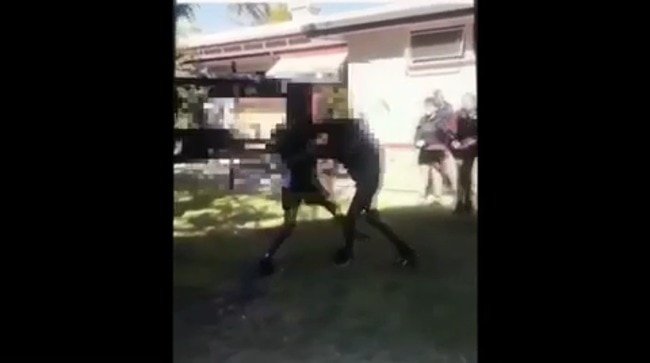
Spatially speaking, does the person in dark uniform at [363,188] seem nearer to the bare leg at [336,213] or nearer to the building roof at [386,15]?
the bare leg at [336,213]

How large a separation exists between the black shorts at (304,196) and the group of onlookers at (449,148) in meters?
0.21

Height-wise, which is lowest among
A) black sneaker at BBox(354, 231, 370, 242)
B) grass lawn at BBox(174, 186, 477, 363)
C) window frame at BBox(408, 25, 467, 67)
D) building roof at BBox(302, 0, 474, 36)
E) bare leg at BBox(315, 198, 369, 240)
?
grass lawn at BBox(174, 186, 477, 363)

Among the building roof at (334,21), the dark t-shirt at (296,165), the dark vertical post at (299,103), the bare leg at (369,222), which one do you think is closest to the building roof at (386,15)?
the building roof at (334,21)

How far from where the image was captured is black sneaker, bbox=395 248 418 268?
143 centimetres

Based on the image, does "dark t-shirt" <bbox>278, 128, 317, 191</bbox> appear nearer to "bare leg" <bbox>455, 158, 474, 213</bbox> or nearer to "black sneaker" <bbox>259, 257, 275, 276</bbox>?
"black sneaker" <bbox>259, 257, 275, 276</bbox>

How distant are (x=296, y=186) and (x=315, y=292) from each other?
8.7 inches

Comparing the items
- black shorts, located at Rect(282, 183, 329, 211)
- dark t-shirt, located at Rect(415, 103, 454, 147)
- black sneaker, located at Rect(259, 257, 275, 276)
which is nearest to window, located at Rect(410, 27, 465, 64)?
dark t-shirt, located at Rect(415, 103, 454, 147)

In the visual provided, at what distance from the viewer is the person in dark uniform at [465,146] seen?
1418 millimetres

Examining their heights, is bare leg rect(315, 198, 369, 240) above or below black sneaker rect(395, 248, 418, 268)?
above

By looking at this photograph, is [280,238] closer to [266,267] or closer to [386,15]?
[266,267]
